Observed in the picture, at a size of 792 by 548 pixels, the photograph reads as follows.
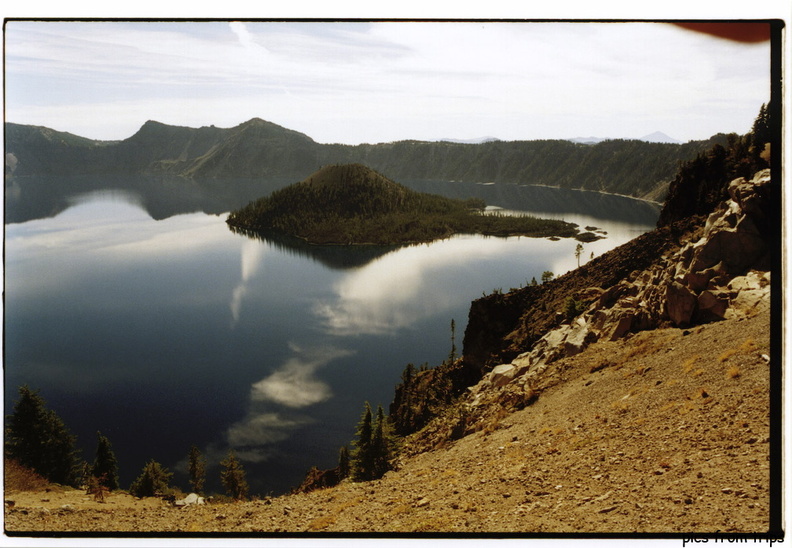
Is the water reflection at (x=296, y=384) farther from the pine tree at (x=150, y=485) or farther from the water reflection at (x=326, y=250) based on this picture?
the water reflection at (x=326, y=250)

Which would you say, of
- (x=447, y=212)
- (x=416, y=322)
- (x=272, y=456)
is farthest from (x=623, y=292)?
(x=447, y=212)

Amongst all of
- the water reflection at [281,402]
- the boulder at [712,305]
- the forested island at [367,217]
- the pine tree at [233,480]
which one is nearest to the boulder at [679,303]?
the boulder at [712,305]

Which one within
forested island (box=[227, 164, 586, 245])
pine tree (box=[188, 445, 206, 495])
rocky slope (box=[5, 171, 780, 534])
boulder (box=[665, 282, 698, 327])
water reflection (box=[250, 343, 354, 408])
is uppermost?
forested island (box=[227, 164, 586, 245])

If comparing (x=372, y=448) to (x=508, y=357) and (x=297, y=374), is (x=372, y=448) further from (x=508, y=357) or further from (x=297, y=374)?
(x=297, y=374)

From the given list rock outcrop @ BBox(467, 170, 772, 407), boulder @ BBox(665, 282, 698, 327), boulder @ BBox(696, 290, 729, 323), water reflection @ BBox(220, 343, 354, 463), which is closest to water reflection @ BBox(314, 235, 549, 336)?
water reflection @ BBox(220, 343, 354, 463)

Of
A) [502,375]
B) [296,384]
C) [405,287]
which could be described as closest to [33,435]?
[502,375]

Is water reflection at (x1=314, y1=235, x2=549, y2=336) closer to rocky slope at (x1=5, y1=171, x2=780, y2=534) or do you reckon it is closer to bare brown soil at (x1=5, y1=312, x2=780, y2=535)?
rocky slope at (x1=5, y1=171, x2=780, y2=534)
